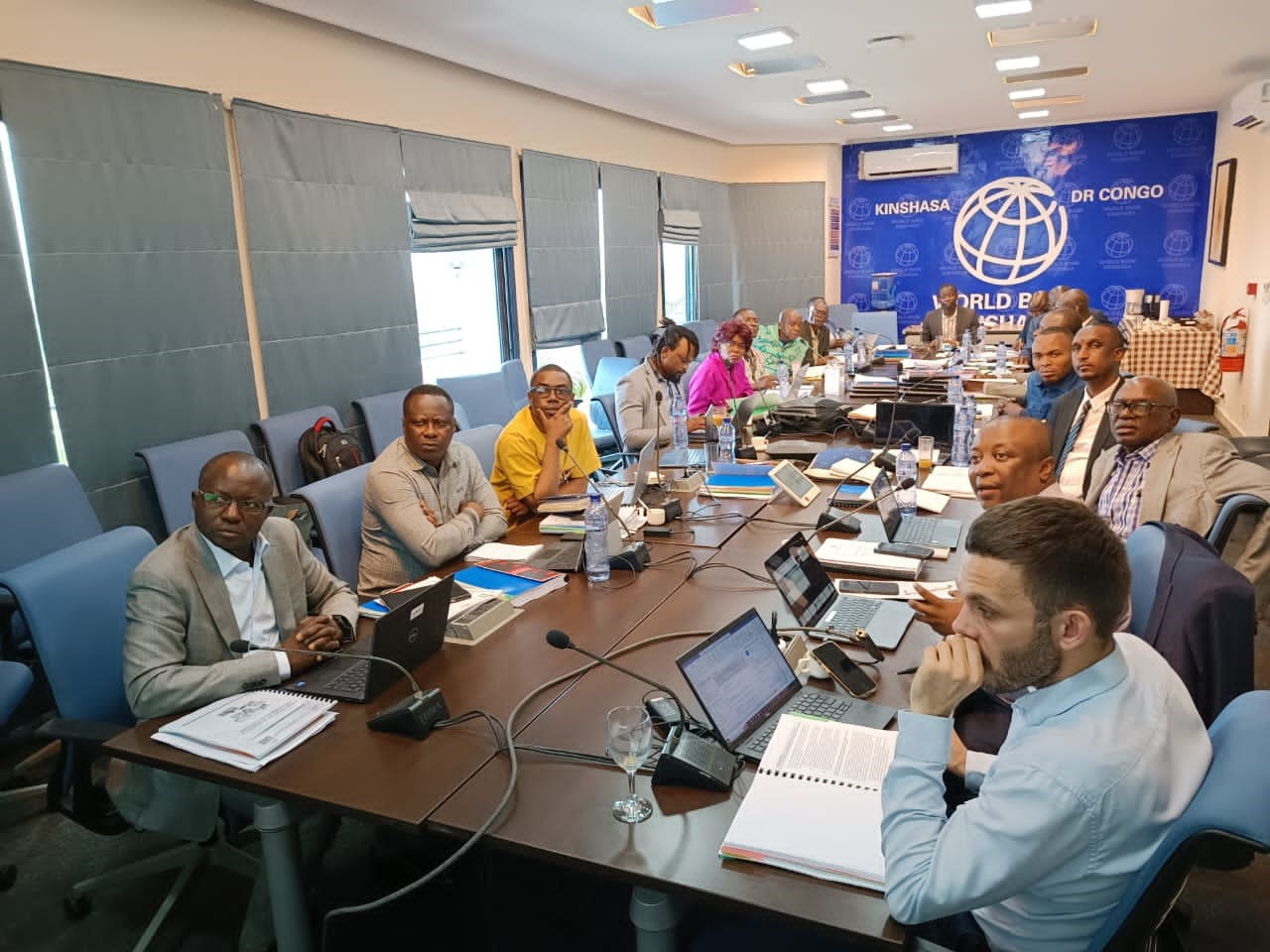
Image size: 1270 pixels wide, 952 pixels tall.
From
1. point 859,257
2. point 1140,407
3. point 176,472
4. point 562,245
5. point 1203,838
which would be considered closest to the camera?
point 1203,838

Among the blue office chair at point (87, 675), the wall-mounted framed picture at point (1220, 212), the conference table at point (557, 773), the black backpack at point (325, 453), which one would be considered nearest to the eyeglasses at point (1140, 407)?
the conference table at point (557, 773)

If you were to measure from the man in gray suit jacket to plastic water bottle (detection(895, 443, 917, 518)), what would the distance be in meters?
5.91

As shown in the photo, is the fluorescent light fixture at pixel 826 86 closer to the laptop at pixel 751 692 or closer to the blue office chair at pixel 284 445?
the blue office chair at pixel 284 445

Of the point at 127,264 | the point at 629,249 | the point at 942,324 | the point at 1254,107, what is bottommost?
the point at 942,324

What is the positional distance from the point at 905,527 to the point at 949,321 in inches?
271

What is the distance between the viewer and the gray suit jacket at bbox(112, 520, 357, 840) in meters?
1.90

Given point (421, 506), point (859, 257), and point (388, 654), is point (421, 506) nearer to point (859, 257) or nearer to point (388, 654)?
point (388, 654)

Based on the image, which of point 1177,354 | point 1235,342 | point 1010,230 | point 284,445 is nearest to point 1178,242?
point 1010,230

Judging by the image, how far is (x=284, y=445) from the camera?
14.3ft

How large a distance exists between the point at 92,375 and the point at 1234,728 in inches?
156

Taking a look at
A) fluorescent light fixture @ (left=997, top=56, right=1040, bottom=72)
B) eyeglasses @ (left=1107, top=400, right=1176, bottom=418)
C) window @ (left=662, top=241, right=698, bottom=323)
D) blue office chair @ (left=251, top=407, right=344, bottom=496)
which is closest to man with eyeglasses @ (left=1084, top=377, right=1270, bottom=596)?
eyeglasses @ (left=1107, top=400, right=1176, bottom=418)

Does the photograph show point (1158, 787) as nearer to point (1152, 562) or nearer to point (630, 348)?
point (1152, 562)

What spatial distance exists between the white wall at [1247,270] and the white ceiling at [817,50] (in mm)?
646

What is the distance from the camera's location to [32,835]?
2.73 metres
